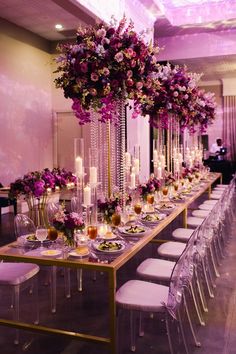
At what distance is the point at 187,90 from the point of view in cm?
612

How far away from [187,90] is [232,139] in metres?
9.52

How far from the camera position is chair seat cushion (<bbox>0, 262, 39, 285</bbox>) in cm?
335

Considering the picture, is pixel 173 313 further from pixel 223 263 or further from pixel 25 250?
pixel 223 263

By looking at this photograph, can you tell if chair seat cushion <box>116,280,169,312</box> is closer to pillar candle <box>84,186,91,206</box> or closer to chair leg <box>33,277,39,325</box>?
pillar candle <box>84,186,91,206</box>

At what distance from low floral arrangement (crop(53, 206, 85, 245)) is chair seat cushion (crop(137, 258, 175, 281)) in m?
0.67

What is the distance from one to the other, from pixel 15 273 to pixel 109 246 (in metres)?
0.86

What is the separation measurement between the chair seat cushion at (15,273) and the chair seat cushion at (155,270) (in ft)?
2.85

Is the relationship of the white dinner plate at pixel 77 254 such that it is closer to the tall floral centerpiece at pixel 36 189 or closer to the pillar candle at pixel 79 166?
the pillar candle at pixel 79 166

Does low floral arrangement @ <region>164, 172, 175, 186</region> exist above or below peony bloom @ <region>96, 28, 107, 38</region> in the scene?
below

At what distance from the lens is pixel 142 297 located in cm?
298

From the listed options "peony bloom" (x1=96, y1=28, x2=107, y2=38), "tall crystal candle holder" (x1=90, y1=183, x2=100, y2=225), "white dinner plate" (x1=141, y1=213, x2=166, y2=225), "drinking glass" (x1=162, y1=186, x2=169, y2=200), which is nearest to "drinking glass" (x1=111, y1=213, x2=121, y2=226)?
"tall crystal candle holder" (x1=90, y1=183, x2=100, y2=225)

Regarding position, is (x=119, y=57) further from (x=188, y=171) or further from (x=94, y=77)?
(x=188, y=171)

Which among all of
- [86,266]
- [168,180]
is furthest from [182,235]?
[86,266]

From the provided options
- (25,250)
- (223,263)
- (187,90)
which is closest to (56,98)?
(187,90)
